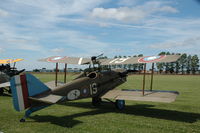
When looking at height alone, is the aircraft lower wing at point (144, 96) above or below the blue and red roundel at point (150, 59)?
below

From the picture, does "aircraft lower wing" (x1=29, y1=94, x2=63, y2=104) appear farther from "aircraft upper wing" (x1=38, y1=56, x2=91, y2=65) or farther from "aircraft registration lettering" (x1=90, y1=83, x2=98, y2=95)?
"aircraft upper wing" (x1=38, y1=56, x2=91, y2=65)

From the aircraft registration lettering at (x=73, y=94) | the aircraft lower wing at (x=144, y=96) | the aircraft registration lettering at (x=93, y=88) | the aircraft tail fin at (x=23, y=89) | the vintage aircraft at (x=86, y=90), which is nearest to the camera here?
the aircraft tail fin at (x=23, y=89)

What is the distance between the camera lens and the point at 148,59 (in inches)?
372

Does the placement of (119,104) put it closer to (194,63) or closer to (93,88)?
(93,88)

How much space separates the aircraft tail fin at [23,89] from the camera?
22.8 feet

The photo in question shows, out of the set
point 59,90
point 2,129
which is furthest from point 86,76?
point 2,129

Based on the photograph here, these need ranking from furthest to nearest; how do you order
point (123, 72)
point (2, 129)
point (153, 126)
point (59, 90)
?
1. point (123, 72)
2. point (59, 90)
3. point (153, 126)
4. point (2, 129)

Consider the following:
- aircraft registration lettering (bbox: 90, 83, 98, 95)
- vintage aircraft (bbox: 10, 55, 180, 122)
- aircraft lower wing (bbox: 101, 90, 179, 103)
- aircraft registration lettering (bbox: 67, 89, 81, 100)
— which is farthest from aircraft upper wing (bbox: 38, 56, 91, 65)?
aircraft registration lettering (bbox: 67, 89, 81, 100)

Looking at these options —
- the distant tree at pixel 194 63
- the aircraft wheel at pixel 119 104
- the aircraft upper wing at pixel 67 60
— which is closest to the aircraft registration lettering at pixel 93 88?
the aircraft wheel at pixel 119 104

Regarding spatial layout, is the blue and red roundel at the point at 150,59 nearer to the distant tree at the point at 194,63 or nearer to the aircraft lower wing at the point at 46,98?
the aircraft lower wing at the point at 46,98

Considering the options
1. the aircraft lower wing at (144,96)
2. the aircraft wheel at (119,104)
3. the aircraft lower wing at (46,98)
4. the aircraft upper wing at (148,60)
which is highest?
the aircraft upper wing at (148,60)

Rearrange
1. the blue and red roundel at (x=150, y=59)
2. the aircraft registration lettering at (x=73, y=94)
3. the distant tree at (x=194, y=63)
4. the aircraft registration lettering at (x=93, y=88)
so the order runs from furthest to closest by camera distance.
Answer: the distant tree at (x=194, y=63) < the aircraft registration lettering at (x=93, y=88) < the blue and red roundel at (x=150, y=59) < the aircraft registration lettering at (x=73, y=94)

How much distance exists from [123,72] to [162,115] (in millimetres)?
3472

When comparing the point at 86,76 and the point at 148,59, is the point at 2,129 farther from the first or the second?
the point at 148,59
